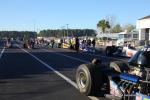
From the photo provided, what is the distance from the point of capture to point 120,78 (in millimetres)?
10305

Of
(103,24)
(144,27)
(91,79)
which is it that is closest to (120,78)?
(91,79)

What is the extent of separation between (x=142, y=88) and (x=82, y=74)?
2.89 m

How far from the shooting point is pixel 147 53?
31.0ft

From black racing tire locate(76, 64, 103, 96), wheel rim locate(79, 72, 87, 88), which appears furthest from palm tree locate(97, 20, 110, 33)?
black racing tire locate(76, 64, 103, 96)

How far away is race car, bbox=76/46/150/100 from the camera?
931 cm

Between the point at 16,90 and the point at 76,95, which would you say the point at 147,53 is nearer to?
the point at 76,95

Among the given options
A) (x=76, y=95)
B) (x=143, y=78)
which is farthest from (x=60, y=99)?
(x=143, y=78)

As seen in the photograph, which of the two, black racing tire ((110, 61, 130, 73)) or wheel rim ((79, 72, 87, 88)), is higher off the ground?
black racing tire ((110, 61, 130, 73))

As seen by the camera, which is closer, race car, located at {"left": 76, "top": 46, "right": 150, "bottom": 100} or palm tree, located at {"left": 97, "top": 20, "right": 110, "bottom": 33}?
race car, located at {"left": 76, "top": 46, "right": 150, "bottom": 100}

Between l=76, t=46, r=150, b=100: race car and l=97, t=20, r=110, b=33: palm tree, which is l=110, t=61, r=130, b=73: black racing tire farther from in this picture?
l=97, t=20, r=110, b=33: palm tree

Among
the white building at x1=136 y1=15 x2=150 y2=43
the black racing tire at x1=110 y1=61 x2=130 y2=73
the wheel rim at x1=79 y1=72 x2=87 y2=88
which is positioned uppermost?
the white building at x1=136 y1=15 x2=150 y2=43

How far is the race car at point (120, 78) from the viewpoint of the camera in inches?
367

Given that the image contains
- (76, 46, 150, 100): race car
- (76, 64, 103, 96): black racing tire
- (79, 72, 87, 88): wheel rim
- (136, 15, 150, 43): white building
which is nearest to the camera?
(76, 46, 150, 100): race car

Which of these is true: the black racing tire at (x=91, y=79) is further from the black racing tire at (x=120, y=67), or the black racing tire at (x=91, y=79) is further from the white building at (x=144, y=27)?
the white building at (x=144, y=27)
